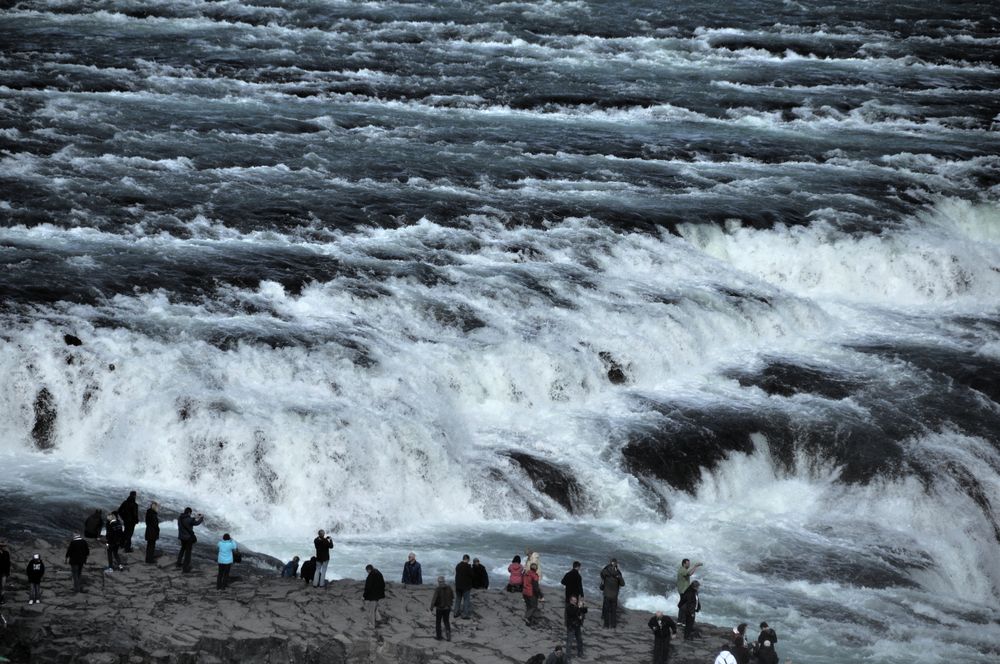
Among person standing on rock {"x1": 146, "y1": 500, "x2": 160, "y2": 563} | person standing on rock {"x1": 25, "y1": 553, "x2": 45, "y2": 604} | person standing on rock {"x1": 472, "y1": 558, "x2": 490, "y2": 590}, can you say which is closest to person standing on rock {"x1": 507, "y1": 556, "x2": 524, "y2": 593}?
person standing on rock {"x1": 472, "y1": 558, "x2": 490, "y2": 590}

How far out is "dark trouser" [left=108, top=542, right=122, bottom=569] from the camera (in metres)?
24.4

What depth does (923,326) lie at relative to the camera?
40.6m

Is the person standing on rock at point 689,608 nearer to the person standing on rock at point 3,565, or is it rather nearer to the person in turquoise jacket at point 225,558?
the person in turquoise jacket at point 225,558

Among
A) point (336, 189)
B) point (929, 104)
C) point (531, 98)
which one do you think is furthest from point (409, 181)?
point (929, 104)

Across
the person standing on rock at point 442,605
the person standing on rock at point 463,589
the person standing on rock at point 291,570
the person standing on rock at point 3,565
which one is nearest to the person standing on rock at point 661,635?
the person standing on rock at point 463,589

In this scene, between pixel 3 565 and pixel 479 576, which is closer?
pixel 3 565

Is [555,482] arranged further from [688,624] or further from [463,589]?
[463,589]

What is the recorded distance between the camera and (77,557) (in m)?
23.5

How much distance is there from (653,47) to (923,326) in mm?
28446

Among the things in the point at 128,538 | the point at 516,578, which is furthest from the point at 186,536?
the point at 516,578

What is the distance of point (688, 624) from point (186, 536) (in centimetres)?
861

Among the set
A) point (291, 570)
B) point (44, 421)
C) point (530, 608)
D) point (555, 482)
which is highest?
point (44, 421)

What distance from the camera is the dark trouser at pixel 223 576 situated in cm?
2447

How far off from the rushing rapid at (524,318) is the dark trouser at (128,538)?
9.62 ft
